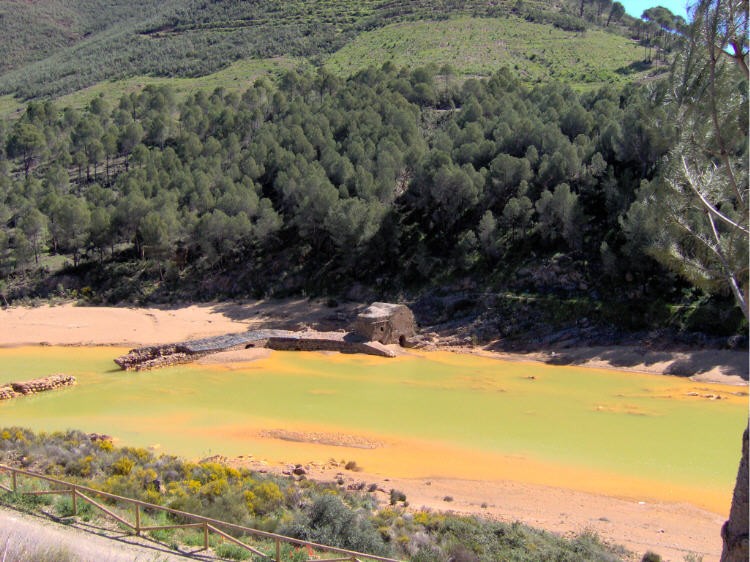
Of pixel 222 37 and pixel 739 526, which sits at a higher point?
pixel 222 37

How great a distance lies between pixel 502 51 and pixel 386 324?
57.4 meters

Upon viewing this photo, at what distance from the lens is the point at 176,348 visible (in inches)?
1160

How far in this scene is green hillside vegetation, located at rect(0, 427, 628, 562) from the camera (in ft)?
37.1

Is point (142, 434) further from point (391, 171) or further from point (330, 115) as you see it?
point (330, 115)

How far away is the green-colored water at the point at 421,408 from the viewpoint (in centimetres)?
1864

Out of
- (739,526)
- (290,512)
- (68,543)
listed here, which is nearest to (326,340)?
(290,512)

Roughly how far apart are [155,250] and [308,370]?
53.9 ft

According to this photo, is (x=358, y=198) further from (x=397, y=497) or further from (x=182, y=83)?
(x=182, y=83)

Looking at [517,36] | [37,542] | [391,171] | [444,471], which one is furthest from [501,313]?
[517,36]

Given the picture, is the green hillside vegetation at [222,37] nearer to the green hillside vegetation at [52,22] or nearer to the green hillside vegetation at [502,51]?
the green hillside vegetation at [52,22]

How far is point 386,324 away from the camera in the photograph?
3122cm

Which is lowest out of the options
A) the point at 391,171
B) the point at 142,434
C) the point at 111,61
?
the point at 142,434

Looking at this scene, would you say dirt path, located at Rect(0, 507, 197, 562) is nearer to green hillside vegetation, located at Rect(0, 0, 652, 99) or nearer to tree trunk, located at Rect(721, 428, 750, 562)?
tree trunk, located at Rect(721, 428, 750, 562)

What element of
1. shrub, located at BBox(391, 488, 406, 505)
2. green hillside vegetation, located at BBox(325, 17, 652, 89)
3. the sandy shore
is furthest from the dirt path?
A: green hillside vegetation, located at BBox(325, 17, 652, 89)
